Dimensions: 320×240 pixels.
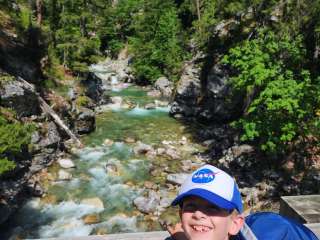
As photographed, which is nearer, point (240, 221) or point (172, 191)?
point (240, 221)

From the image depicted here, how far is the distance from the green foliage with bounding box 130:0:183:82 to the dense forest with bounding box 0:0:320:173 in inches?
3.7

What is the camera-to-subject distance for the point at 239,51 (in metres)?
14.0

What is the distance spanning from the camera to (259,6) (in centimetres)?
2031

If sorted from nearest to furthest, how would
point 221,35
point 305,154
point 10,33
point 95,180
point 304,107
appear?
point 304,107 → point 305,154 → point 95,180 → point 10,33 → point 221,35

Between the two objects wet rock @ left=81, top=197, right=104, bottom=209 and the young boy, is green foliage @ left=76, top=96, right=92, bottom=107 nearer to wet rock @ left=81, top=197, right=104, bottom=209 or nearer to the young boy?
wet rock @ left=81, top=197, right=104, bottom=209

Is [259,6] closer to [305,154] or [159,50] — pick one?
[305,154]

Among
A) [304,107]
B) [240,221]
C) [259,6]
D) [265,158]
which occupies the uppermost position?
Answer: [259,6]

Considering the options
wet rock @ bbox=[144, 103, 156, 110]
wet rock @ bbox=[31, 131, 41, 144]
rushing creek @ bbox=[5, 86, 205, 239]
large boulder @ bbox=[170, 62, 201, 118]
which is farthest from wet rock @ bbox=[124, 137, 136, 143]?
wet rock @ bbox=[144, 103, 156, 110]

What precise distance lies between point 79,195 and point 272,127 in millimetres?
7526

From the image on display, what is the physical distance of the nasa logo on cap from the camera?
1.97 meters

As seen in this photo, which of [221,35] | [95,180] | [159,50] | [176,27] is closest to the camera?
[95,180]

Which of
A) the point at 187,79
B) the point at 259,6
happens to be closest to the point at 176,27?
the point at 187,79

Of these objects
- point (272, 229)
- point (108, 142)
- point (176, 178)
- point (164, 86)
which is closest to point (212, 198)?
point (272, 229)

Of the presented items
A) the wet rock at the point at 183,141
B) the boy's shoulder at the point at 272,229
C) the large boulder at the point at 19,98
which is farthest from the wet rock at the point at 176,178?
the boy's shoulder at the point at 272,229
